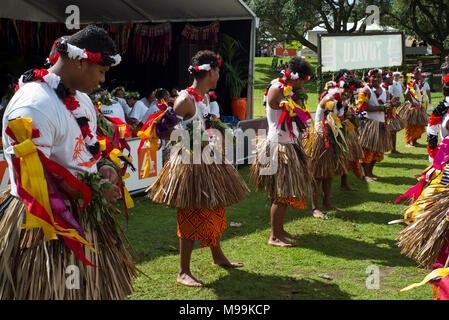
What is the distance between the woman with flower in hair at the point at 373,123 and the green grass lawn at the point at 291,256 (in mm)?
1285

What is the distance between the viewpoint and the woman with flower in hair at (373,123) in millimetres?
9109

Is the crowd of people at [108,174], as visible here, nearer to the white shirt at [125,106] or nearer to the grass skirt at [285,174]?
the grass skirt at [285,174]

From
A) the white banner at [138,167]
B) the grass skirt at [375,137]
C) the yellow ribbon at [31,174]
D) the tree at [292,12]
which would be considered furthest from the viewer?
the tree at [292,12]

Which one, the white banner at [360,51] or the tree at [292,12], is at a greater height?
the tree at [292,12]

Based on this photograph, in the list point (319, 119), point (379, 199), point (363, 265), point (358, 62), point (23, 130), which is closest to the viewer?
point (23, 130)

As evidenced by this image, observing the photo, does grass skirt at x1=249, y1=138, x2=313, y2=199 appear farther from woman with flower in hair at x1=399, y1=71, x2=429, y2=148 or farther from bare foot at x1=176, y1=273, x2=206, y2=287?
woman with flower in hair at x1=399, y1=71, x2=429, y2=148

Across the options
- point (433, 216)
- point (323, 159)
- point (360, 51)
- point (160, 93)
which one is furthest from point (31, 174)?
point (360, 51)

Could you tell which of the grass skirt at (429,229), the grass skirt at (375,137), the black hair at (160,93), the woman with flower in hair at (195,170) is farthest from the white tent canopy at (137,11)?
the grass skirt at (429,229)

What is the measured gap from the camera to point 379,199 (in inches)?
315

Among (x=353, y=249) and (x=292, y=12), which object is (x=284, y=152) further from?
(x=292, y=12)

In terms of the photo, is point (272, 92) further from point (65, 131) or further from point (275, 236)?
point (65, 131)

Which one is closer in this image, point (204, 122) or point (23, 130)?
point (23, 130)

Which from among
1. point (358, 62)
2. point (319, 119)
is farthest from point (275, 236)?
point (358, 62)

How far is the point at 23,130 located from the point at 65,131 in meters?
0.28
